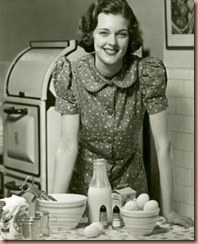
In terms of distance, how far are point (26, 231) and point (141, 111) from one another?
→ 487mm

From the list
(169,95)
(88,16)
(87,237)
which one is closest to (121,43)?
(88,16)

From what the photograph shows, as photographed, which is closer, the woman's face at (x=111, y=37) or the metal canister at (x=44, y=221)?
the metal canister at (x=44, y=221)

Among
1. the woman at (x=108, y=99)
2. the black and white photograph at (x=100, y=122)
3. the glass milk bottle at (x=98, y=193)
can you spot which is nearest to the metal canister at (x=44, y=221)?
the black and white photograph at (x=100, y=122)

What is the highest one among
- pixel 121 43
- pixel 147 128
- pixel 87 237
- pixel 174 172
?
pixel 121 43

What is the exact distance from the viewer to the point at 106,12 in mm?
1575

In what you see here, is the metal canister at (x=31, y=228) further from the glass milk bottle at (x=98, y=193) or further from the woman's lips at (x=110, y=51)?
the woman's lips at (x=110, y=51)

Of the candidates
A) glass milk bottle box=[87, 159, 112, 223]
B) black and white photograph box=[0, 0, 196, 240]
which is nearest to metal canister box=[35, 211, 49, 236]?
black and white photograph box=[0, 0, 196, 240]

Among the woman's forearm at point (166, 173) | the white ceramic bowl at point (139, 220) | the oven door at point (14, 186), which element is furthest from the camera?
the oven door at point (14, 186)

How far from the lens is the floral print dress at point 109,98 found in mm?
1617

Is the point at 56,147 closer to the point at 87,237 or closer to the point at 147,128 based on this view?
the point at 147,128

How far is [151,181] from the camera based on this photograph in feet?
5.82

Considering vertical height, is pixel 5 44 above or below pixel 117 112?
above

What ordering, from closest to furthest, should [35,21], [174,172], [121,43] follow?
[121,43]
[174,172]
[35,21]

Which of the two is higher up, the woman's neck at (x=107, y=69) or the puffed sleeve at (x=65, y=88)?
the woman's neck at (x=107, y=69)
